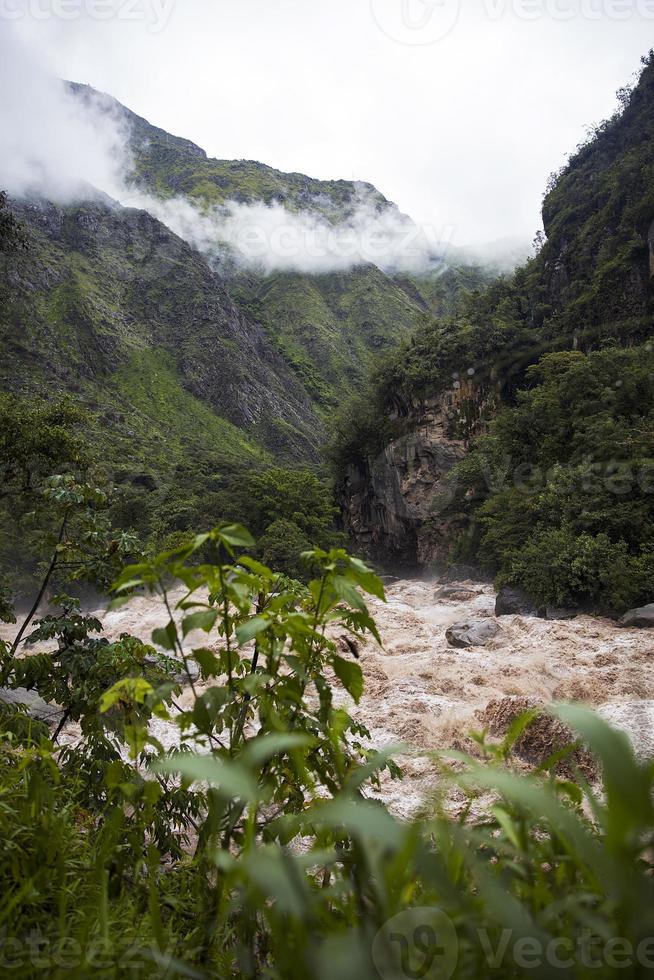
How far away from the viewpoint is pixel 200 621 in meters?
1.13

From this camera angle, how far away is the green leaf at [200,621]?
1083mm

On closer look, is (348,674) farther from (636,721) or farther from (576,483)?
(576,483)

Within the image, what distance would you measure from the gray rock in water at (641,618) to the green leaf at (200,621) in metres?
11.4

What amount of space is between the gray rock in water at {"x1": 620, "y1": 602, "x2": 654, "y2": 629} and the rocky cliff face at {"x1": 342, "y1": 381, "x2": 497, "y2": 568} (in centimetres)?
1251

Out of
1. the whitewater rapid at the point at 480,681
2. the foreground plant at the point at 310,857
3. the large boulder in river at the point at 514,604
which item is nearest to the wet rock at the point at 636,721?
the whitewater rapid at the point at 480,681

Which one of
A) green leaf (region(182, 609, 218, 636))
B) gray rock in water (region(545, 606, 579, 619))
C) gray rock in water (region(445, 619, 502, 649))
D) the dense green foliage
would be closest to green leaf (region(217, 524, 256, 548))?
green leaf (region(182, 609, 218, 636))

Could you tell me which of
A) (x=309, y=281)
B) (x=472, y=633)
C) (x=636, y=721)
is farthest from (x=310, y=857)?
(x=309, y=281)

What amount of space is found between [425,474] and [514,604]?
1238 cm

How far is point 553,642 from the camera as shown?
10016 mm

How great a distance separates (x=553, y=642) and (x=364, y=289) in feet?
313

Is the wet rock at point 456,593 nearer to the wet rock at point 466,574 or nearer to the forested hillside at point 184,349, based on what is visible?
the wet rock at point 466,574

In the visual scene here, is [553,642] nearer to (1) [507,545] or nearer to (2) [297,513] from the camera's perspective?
(1) [507,545]

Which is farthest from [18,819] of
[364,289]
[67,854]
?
[364,289]

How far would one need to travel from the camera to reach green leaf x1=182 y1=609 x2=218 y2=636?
108 centimetres
